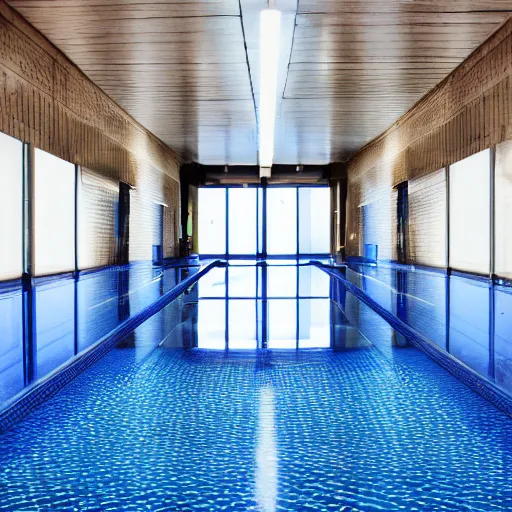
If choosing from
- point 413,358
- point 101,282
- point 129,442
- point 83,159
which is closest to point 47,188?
point 83,159

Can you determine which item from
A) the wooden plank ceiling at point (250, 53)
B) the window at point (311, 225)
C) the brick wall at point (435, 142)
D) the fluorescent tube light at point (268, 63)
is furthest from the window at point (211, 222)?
the fluorescent tube light at point (268, 63)

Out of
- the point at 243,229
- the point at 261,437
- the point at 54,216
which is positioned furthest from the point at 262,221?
the point at 261,437

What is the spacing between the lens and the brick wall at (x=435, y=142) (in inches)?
292

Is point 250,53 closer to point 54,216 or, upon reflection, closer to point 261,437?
point 54,216

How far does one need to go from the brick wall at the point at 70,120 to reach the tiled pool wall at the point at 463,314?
15.6 feet

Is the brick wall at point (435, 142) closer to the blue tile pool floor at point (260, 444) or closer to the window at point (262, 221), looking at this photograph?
the blue tile pool floor at point (260, 444)

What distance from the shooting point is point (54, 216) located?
9.50 metres

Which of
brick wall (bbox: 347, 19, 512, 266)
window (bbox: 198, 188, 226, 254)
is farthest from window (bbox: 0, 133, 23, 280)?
window (bbox: 198, 188, 226, 254)

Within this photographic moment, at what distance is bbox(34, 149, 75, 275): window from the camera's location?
28.9 feet

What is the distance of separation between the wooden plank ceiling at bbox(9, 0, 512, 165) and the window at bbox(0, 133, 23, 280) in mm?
1608

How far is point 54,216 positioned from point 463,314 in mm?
6817

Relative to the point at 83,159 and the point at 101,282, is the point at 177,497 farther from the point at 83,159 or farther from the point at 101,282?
the point at 83,159

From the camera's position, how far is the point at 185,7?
6.33 metres

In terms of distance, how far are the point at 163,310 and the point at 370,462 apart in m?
4.81
